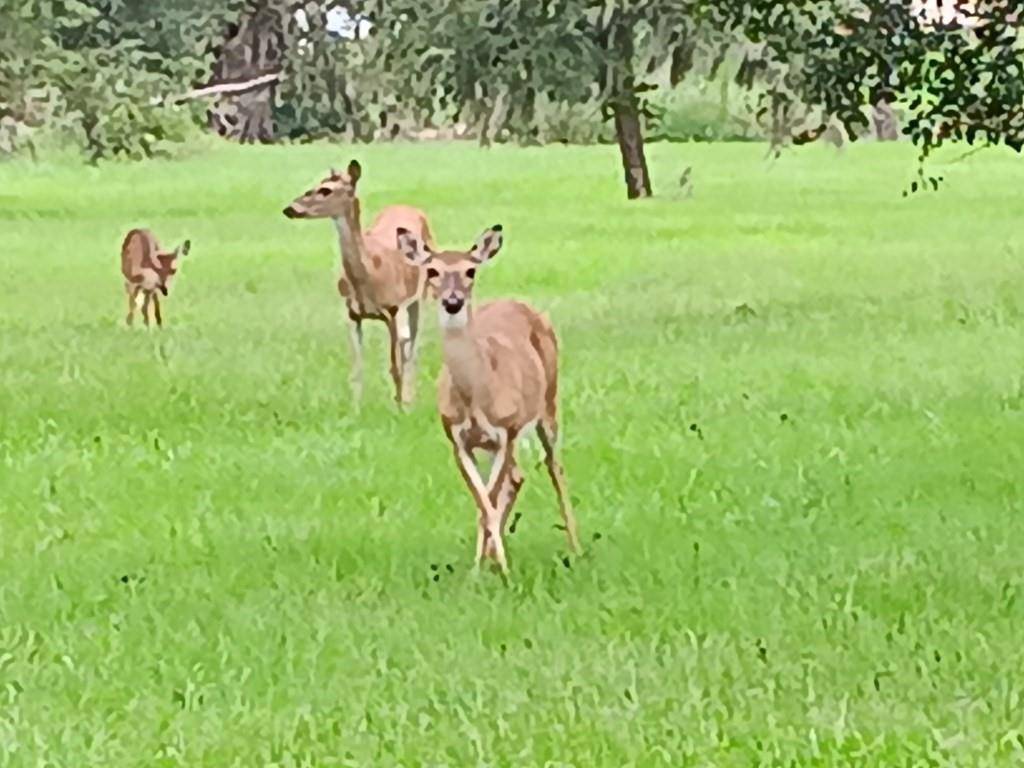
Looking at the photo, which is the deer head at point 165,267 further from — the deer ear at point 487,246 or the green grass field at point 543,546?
the deer ear at point 487,246

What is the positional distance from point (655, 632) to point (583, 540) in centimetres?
163

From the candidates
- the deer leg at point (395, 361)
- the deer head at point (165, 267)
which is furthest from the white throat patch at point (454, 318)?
the deer head at point (165, 267)

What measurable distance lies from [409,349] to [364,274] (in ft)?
1.86

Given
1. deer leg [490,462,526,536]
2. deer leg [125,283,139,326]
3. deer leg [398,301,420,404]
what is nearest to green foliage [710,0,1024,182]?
deer leg [398,301,420,404]

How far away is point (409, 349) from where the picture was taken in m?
14.5

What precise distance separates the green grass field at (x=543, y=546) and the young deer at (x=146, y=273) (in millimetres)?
306

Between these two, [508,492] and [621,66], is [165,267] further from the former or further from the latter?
[508,492]

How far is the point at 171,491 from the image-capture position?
Answer: 11203 millimetres

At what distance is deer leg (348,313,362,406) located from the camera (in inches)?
560

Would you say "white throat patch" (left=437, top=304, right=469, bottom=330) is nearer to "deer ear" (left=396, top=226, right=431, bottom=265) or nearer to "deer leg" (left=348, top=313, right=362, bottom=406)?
"deer ear" (left=396, top=226, right=431, bottom=265)

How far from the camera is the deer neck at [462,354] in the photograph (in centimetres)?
922

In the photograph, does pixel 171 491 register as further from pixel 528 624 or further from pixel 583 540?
pixel 528 624

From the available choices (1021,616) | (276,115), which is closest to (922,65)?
(1021,616)

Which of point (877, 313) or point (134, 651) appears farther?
point (877, 313)
